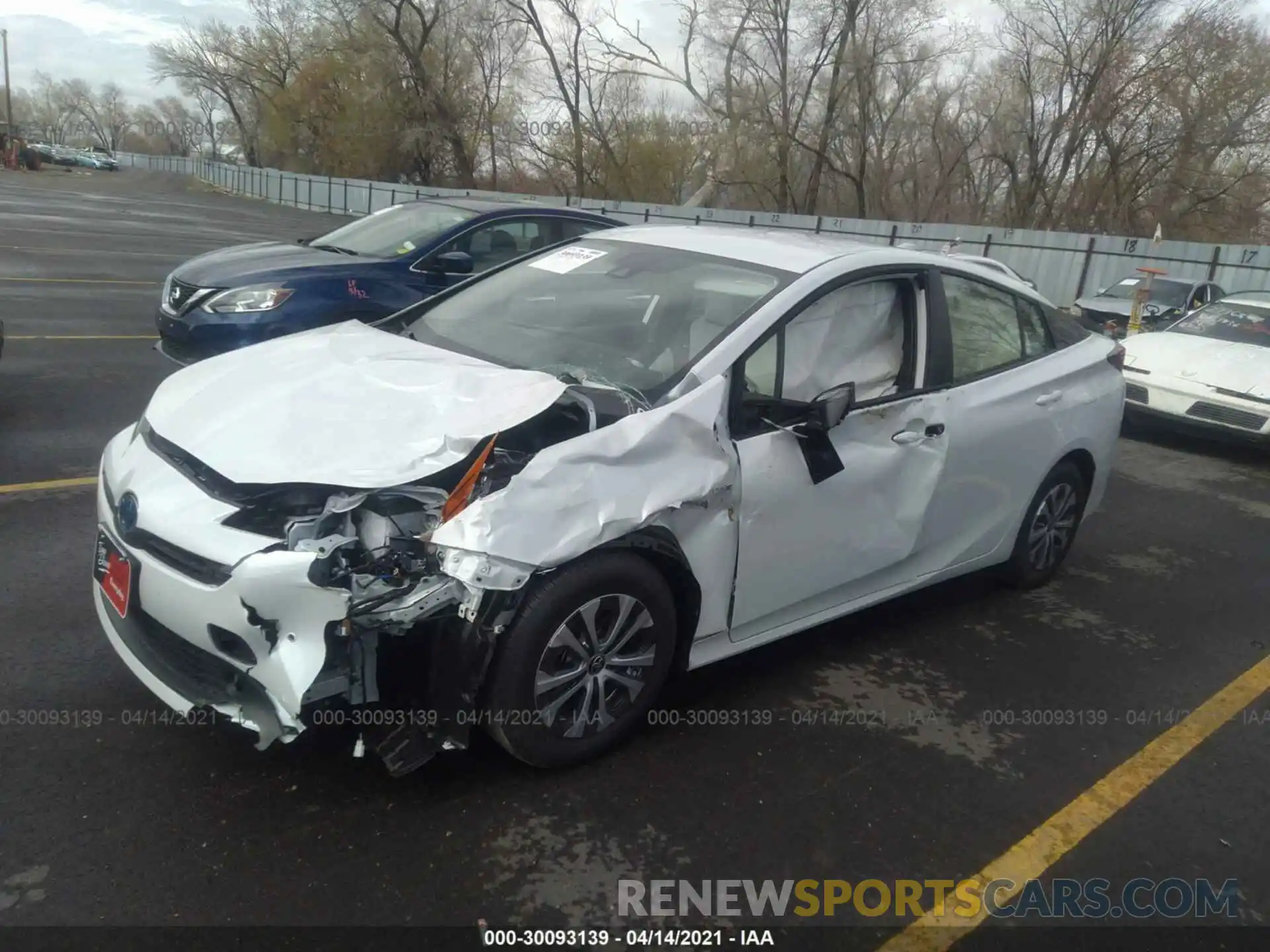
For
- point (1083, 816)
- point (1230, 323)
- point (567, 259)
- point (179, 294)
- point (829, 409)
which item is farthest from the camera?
point (1230, 323)

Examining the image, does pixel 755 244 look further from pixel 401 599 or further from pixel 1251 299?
pixel 1251 299

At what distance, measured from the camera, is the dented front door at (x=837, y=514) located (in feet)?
11.1

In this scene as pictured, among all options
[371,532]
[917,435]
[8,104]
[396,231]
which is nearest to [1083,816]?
[917,435]

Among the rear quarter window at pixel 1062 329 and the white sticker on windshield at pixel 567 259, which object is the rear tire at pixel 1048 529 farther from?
the white sticker on windshield at pixel 567 259

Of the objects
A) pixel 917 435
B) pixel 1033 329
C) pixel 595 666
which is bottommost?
pixel 595 666

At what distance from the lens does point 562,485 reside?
2844mm

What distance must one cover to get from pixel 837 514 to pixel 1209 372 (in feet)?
22.4

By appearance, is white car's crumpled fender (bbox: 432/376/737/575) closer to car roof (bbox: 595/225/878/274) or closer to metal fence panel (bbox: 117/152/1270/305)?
car roof (bbox: 595/225/878/274)

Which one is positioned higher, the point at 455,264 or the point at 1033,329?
the point at 1033,329

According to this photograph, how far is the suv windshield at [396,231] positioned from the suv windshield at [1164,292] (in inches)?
460

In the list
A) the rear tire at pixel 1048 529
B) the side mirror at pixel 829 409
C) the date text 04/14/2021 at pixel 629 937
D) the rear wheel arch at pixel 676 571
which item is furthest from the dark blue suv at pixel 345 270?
the date text 04/14/2021 at pixel 629 937

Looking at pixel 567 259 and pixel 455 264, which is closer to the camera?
pixel 567 259

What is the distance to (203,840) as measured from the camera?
2.72 meters

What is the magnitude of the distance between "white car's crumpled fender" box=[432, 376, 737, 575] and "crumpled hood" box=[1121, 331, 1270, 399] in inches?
279
